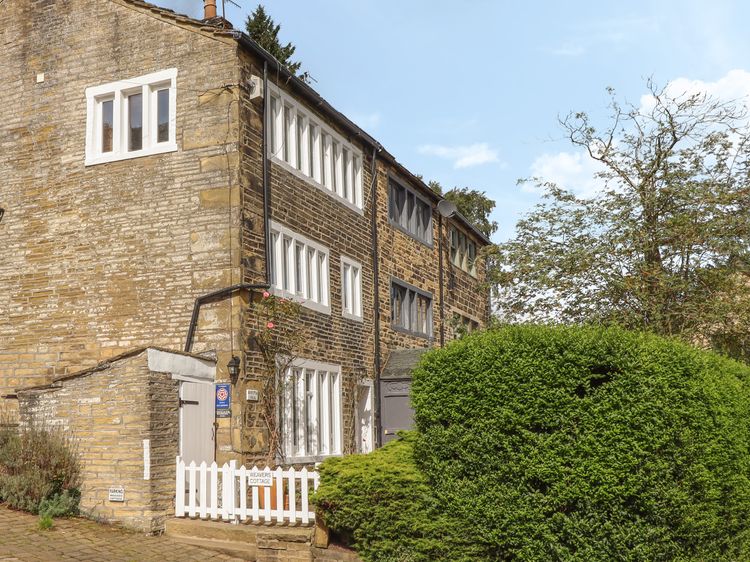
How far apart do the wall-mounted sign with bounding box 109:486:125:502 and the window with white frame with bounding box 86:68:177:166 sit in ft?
20.4

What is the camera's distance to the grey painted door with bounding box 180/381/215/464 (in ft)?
41.5

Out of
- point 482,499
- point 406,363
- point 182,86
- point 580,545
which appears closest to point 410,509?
point 482,499

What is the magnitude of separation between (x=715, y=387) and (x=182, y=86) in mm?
10362

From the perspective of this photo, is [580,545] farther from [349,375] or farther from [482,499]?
[349,375]

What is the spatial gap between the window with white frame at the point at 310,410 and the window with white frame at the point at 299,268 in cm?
134

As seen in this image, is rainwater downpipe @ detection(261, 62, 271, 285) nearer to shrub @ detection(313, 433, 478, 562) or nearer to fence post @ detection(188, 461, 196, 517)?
fence post @ detection(188, 461, 196, 517)

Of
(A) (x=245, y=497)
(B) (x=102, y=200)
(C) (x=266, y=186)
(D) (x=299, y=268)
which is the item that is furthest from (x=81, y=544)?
(D) (x=299, y=268)

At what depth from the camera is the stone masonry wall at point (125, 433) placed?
38.2ft

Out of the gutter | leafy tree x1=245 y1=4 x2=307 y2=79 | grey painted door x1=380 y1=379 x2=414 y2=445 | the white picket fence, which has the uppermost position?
leafy tree x1=245 y1=4 x2=307 y2=79

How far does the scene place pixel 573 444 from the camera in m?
8.88

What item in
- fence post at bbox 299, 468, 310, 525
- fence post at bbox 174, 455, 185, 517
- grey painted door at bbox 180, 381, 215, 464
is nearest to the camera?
fence post at bbox 299, 468, 310, 525

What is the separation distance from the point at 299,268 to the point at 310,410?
2807 millimetres

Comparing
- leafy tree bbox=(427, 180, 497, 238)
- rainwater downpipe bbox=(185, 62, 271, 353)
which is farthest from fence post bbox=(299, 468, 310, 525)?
leafy tree bbox=(427, 180, 497, 238)

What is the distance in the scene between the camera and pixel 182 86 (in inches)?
599
